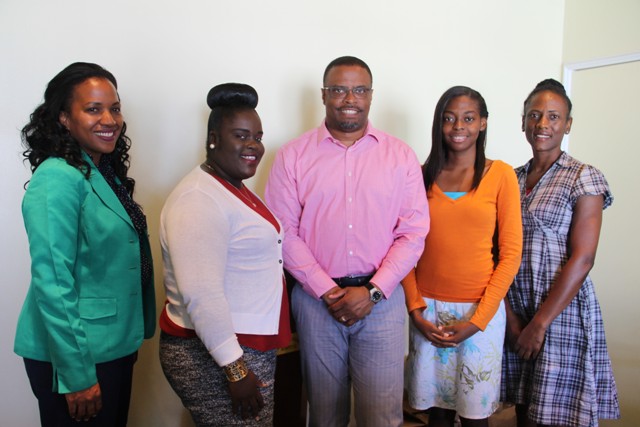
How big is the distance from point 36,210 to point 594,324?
191cm

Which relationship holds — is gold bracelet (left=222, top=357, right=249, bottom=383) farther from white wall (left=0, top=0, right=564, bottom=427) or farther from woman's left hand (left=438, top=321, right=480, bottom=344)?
white wall (left=0, top=0, right=564, bottom=427)

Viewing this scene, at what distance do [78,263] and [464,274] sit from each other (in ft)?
4.12

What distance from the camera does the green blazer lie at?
1.19 meters

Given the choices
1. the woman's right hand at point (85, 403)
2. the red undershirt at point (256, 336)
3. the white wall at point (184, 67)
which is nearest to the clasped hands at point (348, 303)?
the red undershirt at point (256, 336)

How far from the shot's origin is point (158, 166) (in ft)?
6.60

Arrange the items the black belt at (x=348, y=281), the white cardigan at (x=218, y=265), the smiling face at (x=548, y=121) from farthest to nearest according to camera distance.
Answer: the smiling face at (x=548, y=121), the black belt at (x=348, y=281), the white cardigan at (x=218, y=265)

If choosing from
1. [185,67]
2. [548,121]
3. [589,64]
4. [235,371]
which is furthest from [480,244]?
[589,64]

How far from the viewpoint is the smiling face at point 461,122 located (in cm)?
176

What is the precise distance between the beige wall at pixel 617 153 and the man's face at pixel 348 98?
226 cm

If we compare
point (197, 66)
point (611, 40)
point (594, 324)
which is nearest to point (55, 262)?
point (197, 66)


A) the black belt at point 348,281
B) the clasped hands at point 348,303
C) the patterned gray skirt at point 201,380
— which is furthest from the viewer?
the black belt at point 348,281

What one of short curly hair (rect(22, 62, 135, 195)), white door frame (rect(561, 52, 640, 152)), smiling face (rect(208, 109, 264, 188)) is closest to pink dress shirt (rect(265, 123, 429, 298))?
smiling face (rect(208, 109, 264, 188))

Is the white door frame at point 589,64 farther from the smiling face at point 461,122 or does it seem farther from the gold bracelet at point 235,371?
the gold bracelet at point 235,371

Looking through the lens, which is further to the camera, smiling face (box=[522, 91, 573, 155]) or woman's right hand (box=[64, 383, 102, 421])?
smiling face (box=[522, 91, 573, 155])
